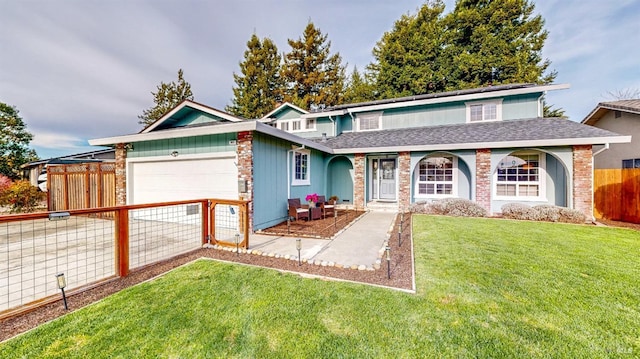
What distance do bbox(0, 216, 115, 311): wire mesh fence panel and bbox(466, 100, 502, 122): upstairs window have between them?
1540 centimetres

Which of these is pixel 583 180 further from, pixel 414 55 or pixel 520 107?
pixel 414 55

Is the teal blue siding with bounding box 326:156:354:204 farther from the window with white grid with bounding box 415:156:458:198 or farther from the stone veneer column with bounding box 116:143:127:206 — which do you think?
the stone veneer column with bounding box 116:143:127:206

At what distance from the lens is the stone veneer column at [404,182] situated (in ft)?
35.6

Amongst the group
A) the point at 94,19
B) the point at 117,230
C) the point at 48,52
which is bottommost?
the point at 117,230

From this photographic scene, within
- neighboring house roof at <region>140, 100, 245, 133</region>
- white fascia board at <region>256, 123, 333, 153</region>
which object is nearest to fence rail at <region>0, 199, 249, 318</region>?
white fascia board at <region>256, 123, 333, 153</region>

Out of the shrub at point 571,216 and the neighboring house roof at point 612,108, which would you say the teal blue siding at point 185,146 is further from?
the neighboring house roof at point 612,108

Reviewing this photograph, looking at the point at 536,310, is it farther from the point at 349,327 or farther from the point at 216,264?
the point at 216,264

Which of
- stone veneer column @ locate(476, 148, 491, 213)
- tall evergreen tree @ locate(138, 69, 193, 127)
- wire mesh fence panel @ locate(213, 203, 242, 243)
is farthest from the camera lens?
tall evergreen tree @ locate(138, 69, 193, 127)

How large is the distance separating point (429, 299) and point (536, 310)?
4.03 ft

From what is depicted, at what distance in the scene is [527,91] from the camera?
1131 cm

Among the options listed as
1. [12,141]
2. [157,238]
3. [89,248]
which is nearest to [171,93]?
[12,141]

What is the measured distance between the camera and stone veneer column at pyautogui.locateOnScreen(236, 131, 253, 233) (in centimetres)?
682

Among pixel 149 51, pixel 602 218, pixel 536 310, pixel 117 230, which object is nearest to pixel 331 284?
pixel 536 310

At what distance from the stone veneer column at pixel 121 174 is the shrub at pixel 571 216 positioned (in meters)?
16.2
